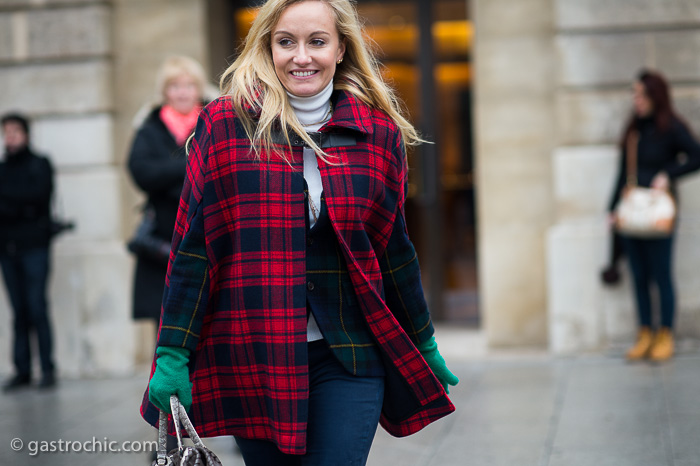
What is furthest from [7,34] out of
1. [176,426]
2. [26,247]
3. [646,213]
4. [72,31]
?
[176,426]

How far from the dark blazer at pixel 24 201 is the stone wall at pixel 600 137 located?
3946 mm

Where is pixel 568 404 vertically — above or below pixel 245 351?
below

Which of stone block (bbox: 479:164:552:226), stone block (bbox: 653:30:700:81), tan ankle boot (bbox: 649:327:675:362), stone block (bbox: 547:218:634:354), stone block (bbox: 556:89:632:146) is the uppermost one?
stone block (bbox: 653:30:700:81)

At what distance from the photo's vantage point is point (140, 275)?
500 centimetres

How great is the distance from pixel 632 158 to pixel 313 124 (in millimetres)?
4642

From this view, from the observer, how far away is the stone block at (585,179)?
23.5ft

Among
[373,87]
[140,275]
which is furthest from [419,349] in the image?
[140,275]

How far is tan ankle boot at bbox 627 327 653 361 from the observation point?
6.78 metres

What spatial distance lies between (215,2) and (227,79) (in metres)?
5.54

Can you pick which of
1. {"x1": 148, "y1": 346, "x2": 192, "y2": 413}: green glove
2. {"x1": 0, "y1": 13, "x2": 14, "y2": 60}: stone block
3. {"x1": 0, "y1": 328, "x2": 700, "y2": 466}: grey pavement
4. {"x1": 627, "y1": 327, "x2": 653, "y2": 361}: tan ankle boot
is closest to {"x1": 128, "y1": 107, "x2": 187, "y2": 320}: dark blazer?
{"x1": 0, "y1": 328, "x2": 700, "y2": 466}: grey pavement

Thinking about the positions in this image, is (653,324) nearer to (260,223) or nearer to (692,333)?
(692,333)

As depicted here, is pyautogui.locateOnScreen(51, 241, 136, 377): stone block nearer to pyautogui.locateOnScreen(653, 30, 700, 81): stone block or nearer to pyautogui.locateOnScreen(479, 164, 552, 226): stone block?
pyautogui.locateOnScreen(479, 164, 552, 226): stone block

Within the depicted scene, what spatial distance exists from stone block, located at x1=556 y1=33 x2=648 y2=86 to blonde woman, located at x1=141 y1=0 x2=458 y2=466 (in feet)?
15.8

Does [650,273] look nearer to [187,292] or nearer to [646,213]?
[646,213]
